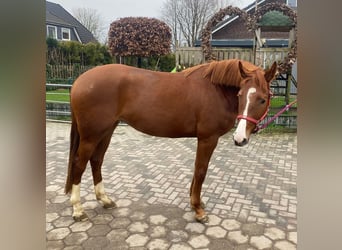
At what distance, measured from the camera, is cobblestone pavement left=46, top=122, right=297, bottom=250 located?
1850 mm

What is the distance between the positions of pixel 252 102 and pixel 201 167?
70cm

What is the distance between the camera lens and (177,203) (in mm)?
2424

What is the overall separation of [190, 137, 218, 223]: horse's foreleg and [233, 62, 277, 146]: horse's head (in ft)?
1.26

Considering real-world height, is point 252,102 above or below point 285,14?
below

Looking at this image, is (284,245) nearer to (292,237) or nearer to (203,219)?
(292,237)

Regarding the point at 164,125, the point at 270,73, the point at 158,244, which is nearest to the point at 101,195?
the point at 158,244

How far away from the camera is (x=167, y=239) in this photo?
6.10 ft

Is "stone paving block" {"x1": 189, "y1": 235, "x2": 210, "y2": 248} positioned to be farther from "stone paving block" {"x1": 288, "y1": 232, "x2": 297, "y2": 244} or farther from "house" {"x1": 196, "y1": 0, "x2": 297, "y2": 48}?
"house" {"x1": 196, "y1": 0, "x2": 297, "y2": 48}

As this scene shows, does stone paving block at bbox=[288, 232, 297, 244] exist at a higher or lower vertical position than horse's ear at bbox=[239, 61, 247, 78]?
lower

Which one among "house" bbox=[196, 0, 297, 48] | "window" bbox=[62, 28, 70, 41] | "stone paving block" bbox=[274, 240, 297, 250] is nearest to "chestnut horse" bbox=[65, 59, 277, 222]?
"stone paving block" bbox=[274, 240, 297, 250]

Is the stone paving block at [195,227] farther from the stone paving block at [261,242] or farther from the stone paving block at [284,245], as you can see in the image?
the stone paving block at [284,245]

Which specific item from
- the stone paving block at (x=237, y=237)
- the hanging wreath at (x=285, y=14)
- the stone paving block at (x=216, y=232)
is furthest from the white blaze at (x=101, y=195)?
the hanging wreath at (x=285, y=14)

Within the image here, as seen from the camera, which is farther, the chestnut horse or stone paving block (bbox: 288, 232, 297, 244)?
the chestnut horse
